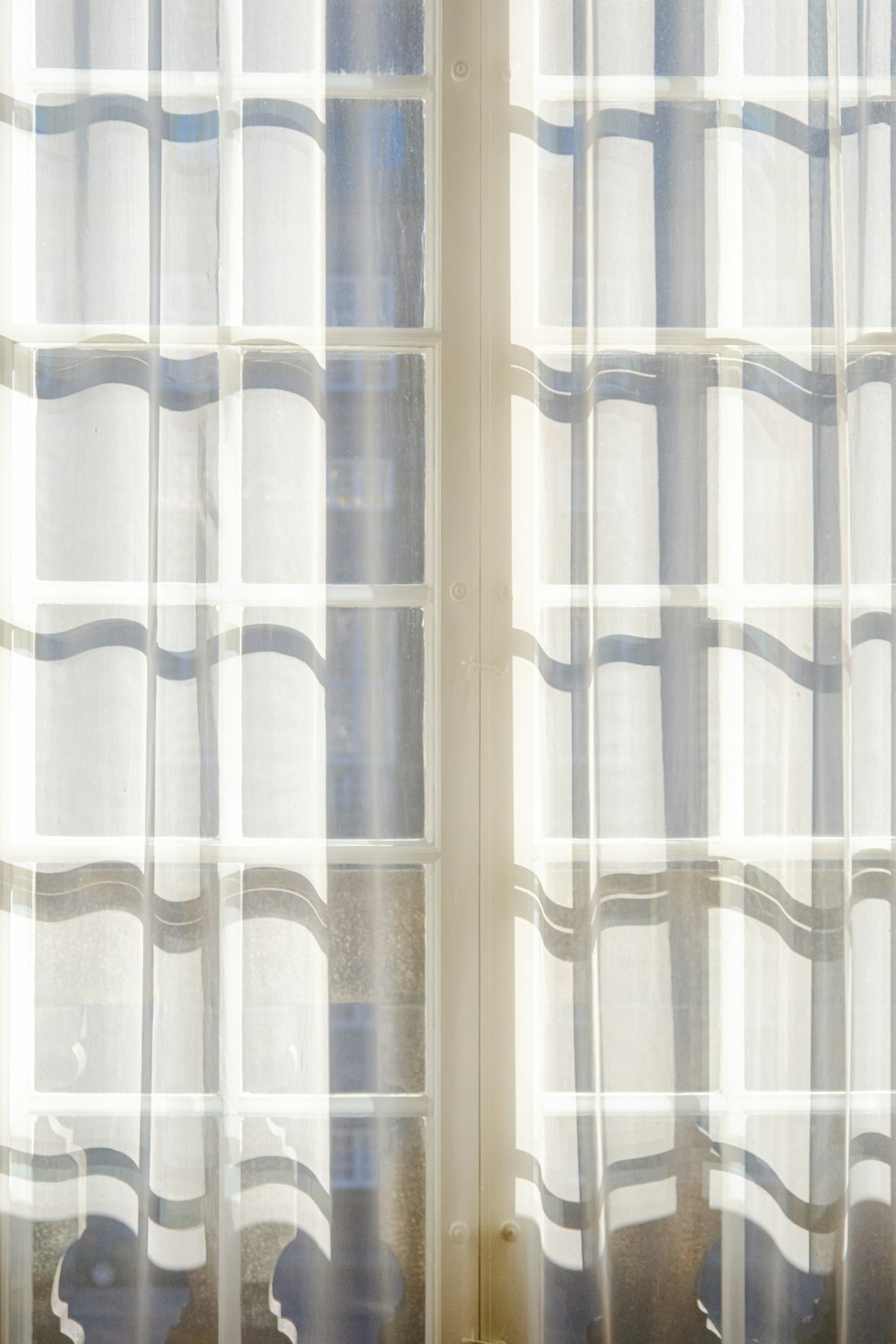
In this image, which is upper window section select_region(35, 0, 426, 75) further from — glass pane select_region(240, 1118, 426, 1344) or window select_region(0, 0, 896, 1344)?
glass pane select_region(240, 1118, 426, 1344)

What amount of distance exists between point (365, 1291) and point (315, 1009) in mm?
366

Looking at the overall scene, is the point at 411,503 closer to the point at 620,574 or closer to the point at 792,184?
the point at 620,574

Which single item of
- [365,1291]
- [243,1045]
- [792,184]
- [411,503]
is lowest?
Result: [365,1291]

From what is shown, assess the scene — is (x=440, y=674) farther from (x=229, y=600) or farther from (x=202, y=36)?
(x=202, y=36)

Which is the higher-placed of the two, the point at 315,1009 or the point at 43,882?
the point at 43,882

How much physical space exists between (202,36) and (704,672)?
1055 mm

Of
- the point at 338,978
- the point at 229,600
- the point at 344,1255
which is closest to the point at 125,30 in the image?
the point at 229,600

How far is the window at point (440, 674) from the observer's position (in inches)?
53.4

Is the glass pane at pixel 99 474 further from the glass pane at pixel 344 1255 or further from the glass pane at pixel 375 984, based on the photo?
the glass pane at pixel 344 1255

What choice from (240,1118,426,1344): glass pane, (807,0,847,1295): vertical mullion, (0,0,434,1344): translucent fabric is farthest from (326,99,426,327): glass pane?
(240,1118,426,1344): glass pane

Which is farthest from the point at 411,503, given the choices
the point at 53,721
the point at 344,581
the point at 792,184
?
the point at 792,184

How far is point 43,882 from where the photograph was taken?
1.37 meters

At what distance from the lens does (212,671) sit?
4.46 ft

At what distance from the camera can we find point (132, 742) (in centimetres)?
136
